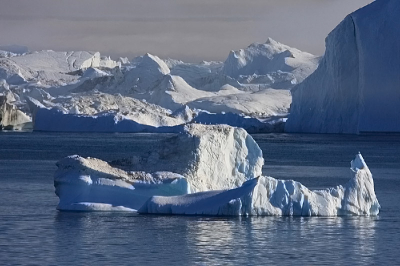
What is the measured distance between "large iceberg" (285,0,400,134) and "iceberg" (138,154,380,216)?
42.7 metres

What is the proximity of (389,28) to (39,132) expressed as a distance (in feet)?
123

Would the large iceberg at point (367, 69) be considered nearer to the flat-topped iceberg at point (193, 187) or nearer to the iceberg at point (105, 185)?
the flat-topped iceberg at point (193, 187)

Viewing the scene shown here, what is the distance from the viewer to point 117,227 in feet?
61.7

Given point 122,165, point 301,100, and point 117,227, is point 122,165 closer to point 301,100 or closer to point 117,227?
Result: point 117,227

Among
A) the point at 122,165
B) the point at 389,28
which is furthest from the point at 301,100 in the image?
the point at 122,165

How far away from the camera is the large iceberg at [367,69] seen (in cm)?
6238

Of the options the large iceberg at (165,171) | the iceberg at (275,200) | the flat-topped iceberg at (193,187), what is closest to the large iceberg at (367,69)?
the large iceberg at (165,171)

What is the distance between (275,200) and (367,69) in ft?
145

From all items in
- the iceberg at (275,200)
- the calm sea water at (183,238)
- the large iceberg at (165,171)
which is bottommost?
the calm sea water at (183,238)

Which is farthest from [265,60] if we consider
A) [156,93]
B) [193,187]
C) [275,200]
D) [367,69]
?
[275,200]

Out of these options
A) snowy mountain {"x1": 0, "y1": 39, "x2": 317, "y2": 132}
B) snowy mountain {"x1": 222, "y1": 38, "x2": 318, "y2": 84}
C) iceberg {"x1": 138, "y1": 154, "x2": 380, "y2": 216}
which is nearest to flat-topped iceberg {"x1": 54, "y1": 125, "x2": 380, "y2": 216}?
iceberg {"x1": 138, "y1": 154, "x2": 380, "y2": 216}

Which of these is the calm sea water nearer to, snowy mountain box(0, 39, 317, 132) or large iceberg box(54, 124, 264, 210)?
large iceberg box(54, 124, 264, 210)

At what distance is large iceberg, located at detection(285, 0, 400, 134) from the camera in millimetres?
62375

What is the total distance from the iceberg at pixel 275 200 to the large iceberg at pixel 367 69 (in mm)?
42677
